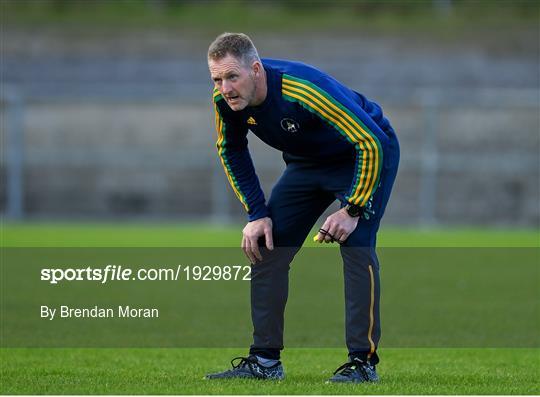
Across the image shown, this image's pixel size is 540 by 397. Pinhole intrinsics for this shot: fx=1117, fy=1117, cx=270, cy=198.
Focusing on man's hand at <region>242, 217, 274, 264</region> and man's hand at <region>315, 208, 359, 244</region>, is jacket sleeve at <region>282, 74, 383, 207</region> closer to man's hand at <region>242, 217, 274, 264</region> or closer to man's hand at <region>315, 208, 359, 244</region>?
man's hand at <region>315, 208, 359, 244</region>

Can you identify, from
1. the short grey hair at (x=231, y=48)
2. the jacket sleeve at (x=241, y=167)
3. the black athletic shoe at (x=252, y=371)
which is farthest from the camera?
the jacket sleeve at (x=241, y=167)

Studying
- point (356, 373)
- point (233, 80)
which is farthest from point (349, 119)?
point (356, 373)

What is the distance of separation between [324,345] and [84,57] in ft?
57.0

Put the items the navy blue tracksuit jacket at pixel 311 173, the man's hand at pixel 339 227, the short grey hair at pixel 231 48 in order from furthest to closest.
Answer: the man's hand at pixel 339 227 < the navy blue tracksuit jacket at pixel 311 173 < the short grey hair at pixel 231 48

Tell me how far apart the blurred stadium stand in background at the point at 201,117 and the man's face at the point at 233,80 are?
46.6ft

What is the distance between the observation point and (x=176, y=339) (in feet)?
23.6

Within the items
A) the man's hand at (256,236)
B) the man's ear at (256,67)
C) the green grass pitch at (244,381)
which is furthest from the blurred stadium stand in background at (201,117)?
the man's ear at (256,67)

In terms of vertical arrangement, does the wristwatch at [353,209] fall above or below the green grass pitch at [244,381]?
above

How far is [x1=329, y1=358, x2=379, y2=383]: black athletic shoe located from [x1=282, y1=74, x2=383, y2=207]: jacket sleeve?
0.77 meters

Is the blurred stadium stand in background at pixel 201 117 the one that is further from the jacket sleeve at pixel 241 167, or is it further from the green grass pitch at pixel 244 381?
the jacket sleeve at pixel 241 167

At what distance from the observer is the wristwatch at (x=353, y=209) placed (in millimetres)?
5234

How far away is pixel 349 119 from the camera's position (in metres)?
5.08

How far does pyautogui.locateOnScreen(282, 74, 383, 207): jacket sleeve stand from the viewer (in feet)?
16.6

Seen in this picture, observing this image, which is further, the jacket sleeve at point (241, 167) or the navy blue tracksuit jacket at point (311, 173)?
the jacket sleeve at point (241, 167)
